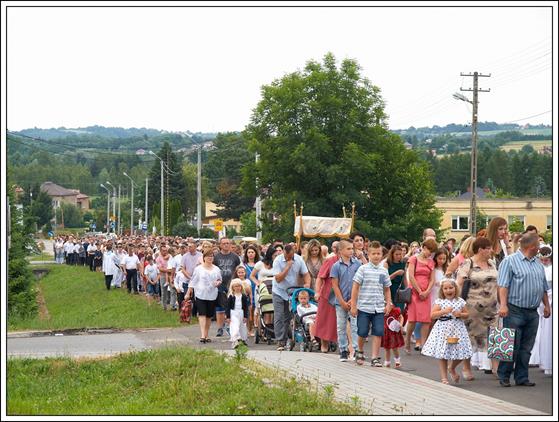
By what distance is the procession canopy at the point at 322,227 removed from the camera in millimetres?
36188

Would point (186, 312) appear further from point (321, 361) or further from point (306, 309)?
point (321, 361)

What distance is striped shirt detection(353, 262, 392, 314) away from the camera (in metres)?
16.9

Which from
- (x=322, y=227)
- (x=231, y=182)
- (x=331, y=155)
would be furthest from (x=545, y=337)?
(x=231, y=182)

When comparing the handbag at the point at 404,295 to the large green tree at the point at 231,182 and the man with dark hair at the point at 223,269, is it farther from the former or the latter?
the large green tree at the point at 231,182

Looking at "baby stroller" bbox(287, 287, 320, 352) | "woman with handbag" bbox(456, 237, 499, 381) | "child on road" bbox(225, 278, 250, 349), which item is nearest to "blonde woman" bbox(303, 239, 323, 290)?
"child on road" bbox(225, 278, 250, 349)

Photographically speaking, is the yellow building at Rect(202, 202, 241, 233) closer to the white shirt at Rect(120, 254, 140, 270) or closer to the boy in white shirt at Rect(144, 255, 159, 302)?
the white shirt at Rect(120, 254, 140, 270)

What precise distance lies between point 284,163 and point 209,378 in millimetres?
50183

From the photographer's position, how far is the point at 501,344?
14695 millimetres

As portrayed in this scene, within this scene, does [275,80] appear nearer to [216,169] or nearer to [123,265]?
[123,265]

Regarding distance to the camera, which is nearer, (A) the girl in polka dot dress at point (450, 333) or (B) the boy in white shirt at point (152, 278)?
(A) the girl in polka dot dress at point (450, 333)

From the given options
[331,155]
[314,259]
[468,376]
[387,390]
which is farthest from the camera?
[331,155]

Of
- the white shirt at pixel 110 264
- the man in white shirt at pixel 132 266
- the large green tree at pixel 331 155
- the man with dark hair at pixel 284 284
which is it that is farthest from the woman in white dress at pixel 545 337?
the large green tree at pixel 331 155

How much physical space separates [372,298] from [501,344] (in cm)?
263

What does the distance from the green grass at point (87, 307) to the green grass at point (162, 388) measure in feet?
28.8
